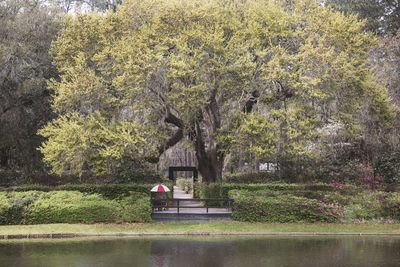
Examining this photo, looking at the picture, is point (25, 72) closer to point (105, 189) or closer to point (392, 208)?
point (105, 189)

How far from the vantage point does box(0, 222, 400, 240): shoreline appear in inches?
923

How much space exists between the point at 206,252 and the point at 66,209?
10841 mm

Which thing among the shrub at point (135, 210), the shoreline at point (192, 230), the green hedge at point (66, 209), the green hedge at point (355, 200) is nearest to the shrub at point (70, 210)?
the green hedge at point (66, 209)

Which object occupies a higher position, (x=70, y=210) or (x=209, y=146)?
(x=209, y=146)

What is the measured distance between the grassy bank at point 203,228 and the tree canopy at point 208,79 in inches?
169

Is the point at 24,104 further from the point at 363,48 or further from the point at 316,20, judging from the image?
the point at 363,48

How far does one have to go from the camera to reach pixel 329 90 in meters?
28.9

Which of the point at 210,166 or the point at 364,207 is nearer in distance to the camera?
the point at 364,207

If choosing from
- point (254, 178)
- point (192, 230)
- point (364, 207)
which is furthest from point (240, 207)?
point (254, 178)

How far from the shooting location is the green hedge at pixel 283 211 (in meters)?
26.5

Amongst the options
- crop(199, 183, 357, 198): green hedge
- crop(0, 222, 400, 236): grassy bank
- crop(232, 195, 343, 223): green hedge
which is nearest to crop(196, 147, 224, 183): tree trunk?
crop(199, 183, 357, 198): green hedge

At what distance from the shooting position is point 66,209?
1023 inches

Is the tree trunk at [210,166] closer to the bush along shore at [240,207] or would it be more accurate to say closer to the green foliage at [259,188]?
the green foliage at [259,188]

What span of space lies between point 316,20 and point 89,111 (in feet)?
46.9
